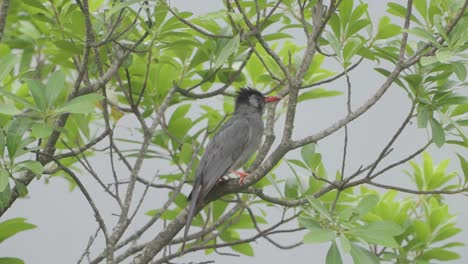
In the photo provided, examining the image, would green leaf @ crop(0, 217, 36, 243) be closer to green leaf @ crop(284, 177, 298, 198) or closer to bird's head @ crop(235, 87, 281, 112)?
green leaf @ crop(284, 177, 298, 198)

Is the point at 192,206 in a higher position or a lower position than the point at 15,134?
lower

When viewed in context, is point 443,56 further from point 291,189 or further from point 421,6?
point 291,189

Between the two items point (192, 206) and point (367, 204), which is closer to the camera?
point (367, 204)

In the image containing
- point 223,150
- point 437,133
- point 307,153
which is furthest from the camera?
point 223,150

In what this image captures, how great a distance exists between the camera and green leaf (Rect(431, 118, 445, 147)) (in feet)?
8.13

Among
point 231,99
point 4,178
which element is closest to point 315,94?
point 231,99

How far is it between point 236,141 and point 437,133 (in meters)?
1.34

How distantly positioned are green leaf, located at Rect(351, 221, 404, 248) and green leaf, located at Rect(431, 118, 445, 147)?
0.31 metres

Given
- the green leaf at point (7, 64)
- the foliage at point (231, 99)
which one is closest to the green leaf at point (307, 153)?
the foliage at point (231, 99)

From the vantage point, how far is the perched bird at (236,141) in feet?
10.5

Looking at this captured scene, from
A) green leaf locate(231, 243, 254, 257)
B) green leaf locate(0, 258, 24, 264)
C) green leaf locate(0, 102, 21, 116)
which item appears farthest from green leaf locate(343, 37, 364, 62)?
green leaf locate(0, 258, 24, 264)

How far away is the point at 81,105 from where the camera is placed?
2225mm

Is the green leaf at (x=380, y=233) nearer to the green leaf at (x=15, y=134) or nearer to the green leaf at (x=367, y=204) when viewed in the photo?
the green leaf at (x=367, y=204)

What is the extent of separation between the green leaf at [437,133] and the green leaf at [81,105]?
3.43ft
